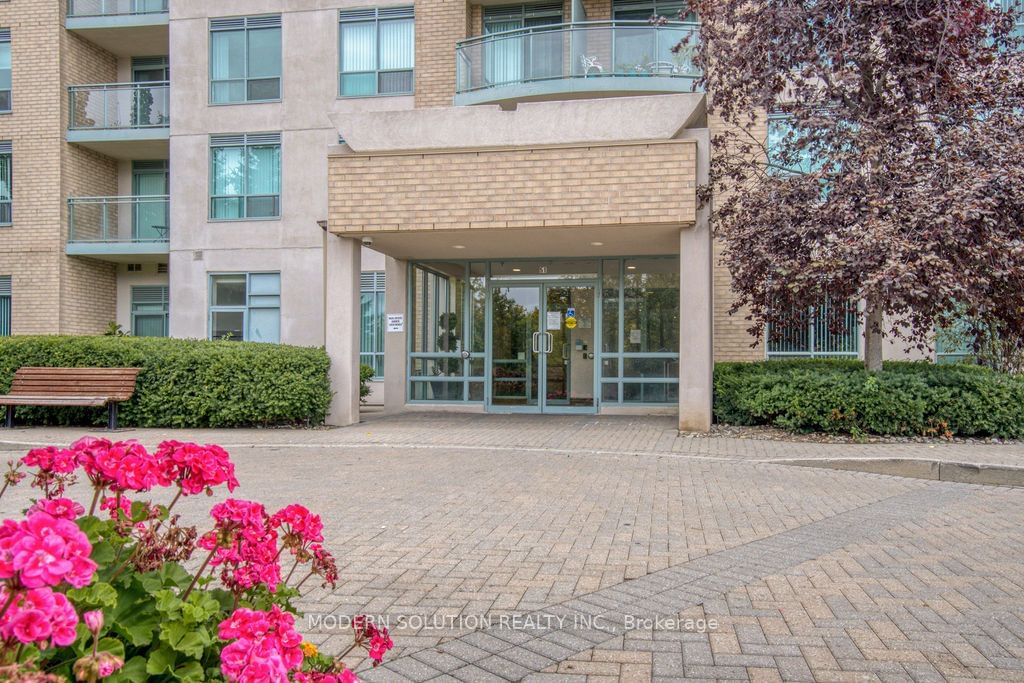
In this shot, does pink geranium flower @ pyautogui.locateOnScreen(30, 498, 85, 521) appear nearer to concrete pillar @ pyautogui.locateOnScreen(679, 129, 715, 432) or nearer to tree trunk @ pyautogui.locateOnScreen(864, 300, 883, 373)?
concrete pillar @ pyautogui.locateOnScreen(679, 129, 715, 432)

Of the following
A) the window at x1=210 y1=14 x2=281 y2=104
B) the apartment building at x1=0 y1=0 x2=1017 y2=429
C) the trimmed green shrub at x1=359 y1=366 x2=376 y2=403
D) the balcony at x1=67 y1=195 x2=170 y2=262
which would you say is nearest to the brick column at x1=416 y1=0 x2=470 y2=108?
the apartment building at x1=0 y1=0 x2=1017 y2=429

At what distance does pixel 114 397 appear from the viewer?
1185 cm

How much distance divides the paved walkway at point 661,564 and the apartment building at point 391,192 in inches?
170

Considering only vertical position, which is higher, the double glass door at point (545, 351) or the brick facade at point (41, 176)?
the brick facade at point (41, 176)

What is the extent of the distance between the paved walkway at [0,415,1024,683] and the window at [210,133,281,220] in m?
10.9

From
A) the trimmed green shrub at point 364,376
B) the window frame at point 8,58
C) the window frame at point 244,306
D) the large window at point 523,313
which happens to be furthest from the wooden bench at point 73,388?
the window frame at point 8,58

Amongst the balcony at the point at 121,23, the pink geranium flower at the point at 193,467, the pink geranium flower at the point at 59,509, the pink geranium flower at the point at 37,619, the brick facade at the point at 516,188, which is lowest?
the pink geranium flower at the point at 37,619

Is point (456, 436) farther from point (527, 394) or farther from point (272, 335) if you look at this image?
point (272, 335)

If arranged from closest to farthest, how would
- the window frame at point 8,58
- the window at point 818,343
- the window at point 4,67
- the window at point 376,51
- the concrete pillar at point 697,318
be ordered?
the concrete pillar at point 697,318 → the window at point 818,343 → the window at point 376,51 → the window frame at point 8,58 → the window at point 4,67

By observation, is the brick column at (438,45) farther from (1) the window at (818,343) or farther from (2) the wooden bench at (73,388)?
(2) the wooden bench at (73,388)

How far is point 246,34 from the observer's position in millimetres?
19203

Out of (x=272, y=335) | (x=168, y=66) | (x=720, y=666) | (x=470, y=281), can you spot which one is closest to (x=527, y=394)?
(x=470, y=281)

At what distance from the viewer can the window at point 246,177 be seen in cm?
1894

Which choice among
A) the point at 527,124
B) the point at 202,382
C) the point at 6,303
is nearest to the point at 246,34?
the point at 6,303
